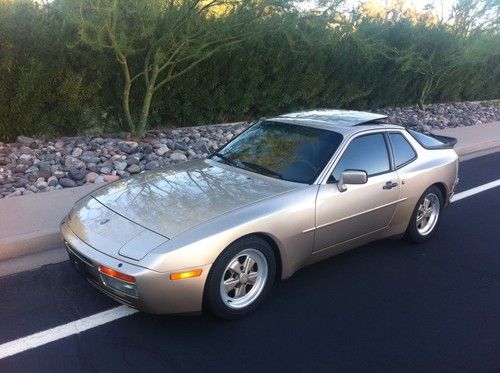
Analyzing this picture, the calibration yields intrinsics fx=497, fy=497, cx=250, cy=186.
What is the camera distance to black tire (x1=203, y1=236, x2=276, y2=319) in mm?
3357

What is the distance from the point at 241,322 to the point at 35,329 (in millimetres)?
1424

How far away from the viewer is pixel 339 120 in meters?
4.80

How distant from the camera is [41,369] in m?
2.99

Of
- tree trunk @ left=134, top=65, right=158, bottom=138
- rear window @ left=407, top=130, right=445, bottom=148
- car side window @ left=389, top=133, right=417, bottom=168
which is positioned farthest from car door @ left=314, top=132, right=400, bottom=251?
tree trunk @ left=134, top=65, right=158, bottom=138

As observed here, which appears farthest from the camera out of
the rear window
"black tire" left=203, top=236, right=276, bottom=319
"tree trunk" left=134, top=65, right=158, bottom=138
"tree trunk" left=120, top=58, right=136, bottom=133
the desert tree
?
"tree trunk" left=134, top=65, right=158, bottom=138

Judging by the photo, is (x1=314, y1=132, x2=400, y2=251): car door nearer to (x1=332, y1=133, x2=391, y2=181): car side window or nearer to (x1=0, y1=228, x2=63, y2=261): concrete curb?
(x1=332, y1=133, x2=391, y2=181): car side window

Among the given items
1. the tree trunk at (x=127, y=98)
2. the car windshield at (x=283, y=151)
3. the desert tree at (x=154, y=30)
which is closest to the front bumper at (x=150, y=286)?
the car windshield at (x=283, y=151)

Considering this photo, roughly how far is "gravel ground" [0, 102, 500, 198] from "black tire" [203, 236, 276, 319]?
2.05m

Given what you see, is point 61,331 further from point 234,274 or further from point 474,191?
point 474,191

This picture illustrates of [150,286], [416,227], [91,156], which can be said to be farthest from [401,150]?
[91,156]

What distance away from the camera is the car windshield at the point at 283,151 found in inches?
166

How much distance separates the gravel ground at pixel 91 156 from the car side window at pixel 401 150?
1954 millimetres

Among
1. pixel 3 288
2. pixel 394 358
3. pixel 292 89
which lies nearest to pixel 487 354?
pixel 394 358

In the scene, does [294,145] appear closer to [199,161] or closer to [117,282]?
[199,161]
